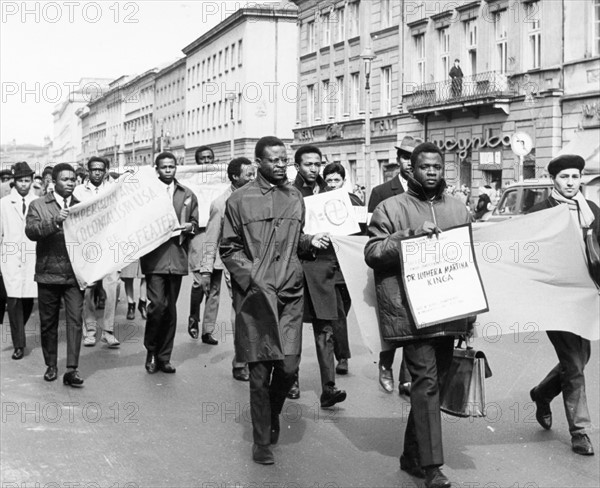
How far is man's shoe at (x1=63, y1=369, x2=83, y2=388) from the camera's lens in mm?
9273

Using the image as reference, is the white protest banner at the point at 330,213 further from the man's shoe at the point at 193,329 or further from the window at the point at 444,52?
the window at the point at 444,52

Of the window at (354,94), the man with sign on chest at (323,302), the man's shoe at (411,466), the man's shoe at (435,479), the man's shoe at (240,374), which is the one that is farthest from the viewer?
the window at (354,94)

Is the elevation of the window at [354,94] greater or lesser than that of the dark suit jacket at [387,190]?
greater

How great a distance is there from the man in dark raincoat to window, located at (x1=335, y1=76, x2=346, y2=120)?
4408 centimetres

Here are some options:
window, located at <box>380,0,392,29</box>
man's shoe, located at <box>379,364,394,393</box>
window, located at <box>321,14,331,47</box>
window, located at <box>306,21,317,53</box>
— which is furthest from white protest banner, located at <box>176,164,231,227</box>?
window, located at <box>306,21,317,53</box>

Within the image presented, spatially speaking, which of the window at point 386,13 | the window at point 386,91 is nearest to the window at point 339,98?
the window at point 386,91

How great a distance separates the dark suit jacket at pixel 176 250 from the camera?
986cm

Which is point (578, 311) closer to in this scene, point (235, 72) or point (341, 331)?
point (341, 331)

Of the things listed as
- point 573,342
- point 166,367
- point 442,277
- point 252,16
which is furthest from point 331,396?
point 252,16

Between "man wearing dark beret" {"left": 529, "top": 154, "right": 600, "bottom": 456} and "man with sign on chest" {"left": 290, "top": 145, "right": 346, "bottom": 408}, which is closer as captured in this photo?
"man wearing dark beret" {"left": 529, "top": 154, "right": 600, "bottom": 456}

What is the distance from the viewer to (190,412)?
26.9ft

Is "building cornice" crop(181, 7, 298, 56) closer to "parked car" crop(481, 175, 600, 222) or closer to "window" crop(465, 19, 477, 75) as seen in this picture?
"window" crop(465, 19, 477, 75)

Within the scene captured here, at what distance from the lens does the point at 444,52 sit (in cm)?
4038

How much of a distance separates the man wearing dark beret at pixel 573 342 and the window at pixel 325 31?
151ft
